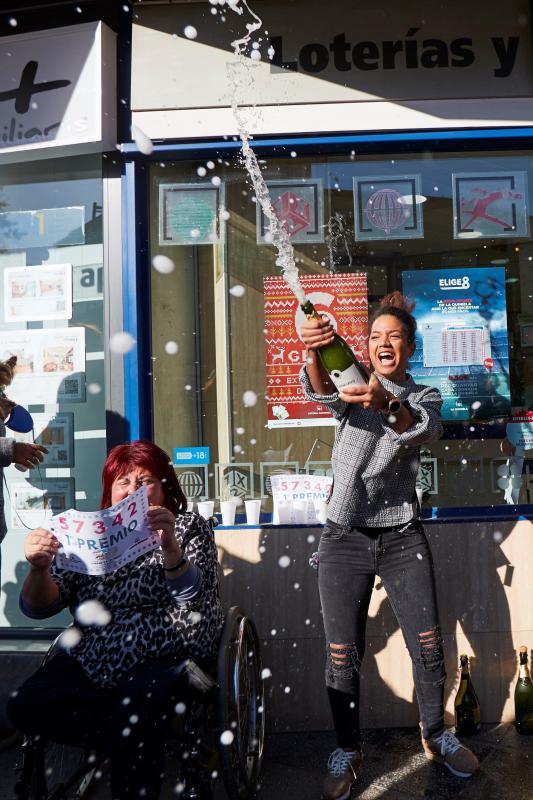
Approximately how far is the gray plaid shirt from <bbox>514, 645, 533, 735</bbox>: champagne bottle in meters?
1.18

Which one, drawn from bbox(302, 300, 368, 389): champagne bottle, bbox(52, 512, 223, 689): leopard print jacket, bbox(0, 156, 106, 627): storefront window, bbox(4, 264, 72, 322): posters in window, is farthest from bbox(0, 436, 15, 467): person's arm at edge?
bbox(302, 300, 368, 389): champagne bottle

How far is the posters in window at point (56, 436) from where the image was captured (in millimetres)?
4703

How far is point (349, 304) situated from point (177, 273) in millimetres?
1015

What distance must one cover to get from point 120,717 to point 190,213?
9.60 ft

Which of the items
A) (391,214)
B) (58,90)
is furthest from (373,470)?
(58,90)

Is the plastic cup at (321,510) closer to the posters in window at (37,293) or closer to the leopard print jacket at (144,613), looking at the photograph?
the leopard print jacket at (144,613)

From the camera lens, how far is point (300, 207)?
15.2 feet

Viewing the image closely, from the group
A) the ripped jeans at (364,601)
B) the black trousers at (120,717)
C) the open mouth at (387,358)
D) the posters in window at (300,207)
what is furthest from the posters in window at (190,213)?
the black trousers at (120,717)

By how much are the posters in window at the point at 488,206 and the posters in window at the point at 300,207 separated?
0.78 meters

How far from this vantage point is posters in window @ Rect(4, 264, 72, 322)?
4699mm

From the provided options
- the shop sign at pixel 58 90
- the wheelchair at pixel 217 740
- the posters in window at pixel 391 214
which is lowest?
the wheelchair at pixel 217 740

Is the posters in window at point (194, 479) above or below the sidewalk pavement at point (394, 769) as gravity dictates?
above

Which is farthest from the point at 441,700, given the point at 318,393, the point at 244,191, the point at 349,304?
the point at 244,191

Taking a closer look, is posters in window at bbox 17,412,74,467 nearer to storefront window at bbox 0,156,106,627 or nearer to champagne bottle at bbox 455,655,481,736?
storefront window at bbox 0,156,106,627
